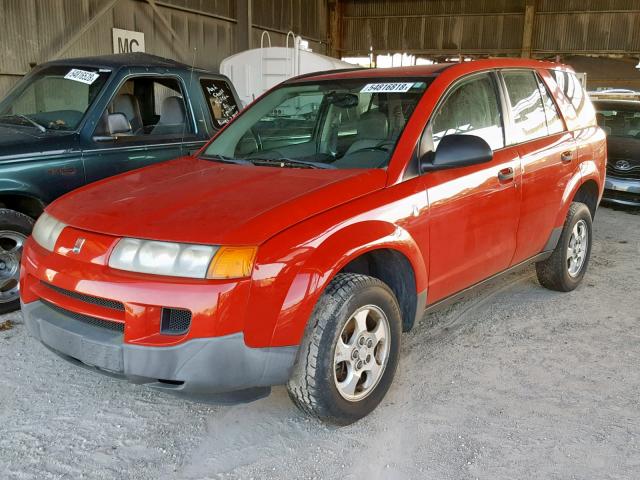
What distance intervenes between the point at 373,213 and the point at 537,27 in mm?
17982

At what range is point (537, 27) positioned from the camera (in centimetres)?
1848

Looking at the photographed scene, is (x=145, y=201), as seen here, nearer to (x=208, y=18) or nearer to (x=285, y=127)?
(x=285, y=127)

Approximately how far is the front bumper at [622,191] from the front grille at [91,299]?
7899mm

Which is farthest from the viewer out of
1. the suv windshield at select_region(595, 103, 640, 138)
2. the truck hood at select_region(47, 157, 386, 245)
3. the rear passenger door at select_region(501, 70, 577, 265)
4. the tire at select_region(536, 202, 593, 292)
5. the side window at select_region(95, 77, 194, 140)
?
the suv windshield at select_region(595, 103, 640, 138)

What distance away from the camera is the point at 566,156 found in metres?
4.32

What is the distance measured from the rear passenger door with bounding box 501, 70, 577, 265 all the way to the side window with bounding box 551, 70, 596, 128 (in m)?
0.29

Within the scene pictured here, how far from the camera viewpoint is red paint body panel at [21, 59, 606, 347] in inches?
95.6

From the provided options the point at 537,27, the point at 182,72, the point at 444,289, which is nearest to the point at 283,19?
the point at 537,27

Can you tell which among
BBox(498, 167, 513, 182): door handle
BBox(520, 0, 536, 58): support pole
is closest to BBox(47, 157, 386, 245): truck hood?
BBox(498, 167, 513, 182): door handle

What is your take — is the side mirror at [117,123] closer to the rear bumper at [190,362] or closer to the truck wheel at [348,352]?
the rear bumper at [190,362]

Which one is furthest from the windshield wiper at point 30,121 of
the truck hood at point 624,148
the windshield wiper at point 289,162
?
the truck hood at point 624,148

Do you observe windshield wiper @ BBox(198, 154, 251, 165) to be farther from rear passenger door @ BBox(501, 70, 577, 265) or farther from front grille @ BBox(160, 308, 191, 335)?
rear passenger door @ BBox(501, 70, 577, 265)

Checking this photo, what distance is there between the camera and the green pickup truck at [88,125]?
429cm

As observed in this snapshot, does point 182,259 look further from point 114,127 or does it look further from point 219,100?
point 219,100
